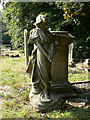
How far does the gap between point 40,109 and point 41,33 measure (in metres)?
1.98

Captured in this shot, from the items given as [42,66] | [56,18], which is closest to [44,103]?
[42,66]

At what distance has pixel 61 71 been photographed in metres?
5.36

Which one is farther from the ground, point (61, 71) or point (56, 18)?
point (56, 18)

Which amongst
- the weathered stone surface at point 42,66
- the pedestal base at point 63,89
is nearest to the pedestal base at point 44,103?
the weathered stone surface at point 42,66

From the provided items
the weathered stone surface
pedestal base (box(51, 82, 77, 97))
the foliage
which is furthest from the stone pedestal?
the foliage

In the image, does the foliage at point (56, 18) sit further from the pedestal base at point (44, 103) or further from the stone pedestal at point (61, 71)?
the pedestal base at point (44, 103)

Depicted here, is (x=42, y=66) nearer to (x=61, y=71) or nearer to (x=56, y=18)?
(x=61, y=71)

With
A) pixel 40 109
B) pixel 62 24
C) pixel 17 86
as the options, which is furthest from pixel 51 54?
pixel 62 24

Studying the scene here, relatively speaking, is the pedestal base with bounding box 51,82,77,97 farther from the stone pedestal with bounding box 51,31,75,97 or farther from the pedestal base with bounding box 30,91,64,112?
the pedestal base with bounding box 30,91,64,112

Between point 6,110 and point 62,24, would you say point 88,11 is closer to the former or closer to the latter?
point 62,24

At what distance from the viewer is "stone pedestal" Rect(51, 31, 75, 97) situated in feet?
16.8

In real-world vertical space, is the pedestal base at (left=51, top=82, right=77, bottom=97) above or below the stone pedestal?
below

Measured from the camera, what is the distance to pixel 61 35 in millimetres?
4914

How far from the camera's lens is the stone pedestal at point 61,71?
5.13m
